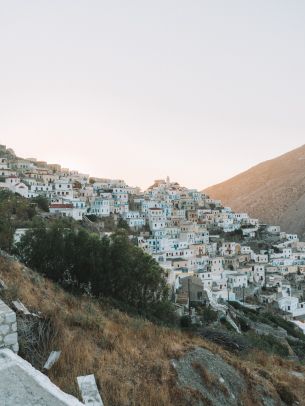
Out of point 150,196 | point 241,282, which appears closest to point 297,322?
point 241,282

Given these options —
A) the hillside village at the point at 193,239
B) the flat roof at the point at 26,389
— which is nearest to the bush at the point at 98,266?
the hillside village at the point at 193,239

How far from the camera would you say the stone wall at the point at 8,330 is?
17.8 feet

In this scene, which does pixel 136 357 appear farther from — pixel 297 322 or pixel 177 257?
pixel 177 257

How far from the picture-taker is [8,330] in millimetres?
5473

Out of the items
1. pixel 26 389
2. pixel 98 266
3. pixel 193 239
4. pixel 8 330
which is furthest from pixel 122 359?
pixel 193 239

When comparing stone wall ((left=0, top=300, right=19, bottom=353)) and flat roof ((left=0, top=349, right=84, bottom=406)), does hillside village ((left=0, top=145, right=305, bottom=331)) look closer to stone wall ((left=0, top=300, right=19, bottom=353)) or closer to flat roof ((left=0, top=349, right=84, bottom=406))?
stone wall ((left=0, top=300, right=19, bottom=353))

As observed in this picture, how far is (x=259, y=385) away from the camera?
7.66 meters

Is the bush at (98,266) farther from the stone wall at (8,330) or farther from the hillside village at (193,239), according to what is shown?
the stone wall at (8,330)

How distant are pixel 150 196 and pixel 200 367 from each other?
63145mm

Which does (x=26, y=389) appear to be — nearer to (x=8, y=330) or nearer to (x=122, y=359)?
(x=8, y=330)

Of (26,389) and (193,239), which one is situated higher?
(193,239)

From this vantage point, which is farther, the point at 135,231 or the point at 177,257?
the point at 135,231

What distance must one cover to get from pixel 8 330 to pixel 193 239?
4811 cm

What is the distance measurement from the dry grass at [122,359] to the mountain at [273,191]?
312 feet
